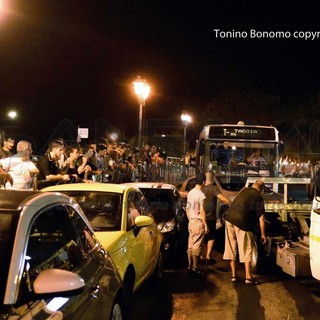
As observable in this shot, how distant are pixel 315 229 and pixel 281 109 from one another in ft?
110

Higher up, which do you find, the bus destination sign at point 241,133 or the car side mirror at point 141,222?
the bus destination sign at point 241,133

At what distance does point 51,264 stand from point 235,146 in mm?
11832

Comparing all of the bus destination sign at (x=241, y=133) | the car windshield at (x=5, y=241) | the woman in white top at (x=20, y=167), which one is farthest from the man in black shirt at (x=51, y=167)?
the car windshield at (x=5, y=241)

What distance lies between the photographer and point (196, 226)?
8.48m

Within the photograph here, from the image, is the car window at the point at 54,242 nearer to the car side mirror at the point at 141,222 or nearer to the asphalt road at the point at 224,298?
the car side mirror at the point at 141,222

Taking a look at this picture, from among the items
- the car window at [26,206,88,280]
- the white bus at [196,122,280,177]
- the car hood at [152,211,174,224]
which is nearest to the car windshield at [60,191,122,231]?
the car window at [26,206,88,280]

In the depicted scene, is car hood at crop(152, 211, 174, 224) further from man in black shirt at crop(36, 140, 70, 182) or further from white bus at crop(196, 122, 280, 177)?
white bus at crop(196, 122, 280, 177)

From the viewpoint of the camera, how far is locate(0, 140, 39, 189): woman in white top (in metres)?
9.08

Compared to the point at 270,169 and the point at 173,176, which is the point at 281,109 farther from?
the point at 270,169

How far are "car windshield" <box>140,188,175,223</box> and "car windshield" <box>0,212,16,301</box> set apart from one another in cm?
617

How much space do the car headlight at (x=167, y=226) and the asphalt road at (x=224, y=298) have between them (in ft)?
2.74

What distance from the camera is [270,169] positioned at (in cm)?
1423

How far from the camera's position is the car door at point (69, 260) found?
3090 millimetres

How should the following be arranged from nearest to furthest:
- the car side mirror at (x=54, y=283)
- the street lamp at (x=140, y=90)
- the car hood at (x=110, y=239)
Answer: the car side mirror at (x=54, y=283)
the car hood at (x=110, y=239)
the street lamp at (x=140, y=90)
